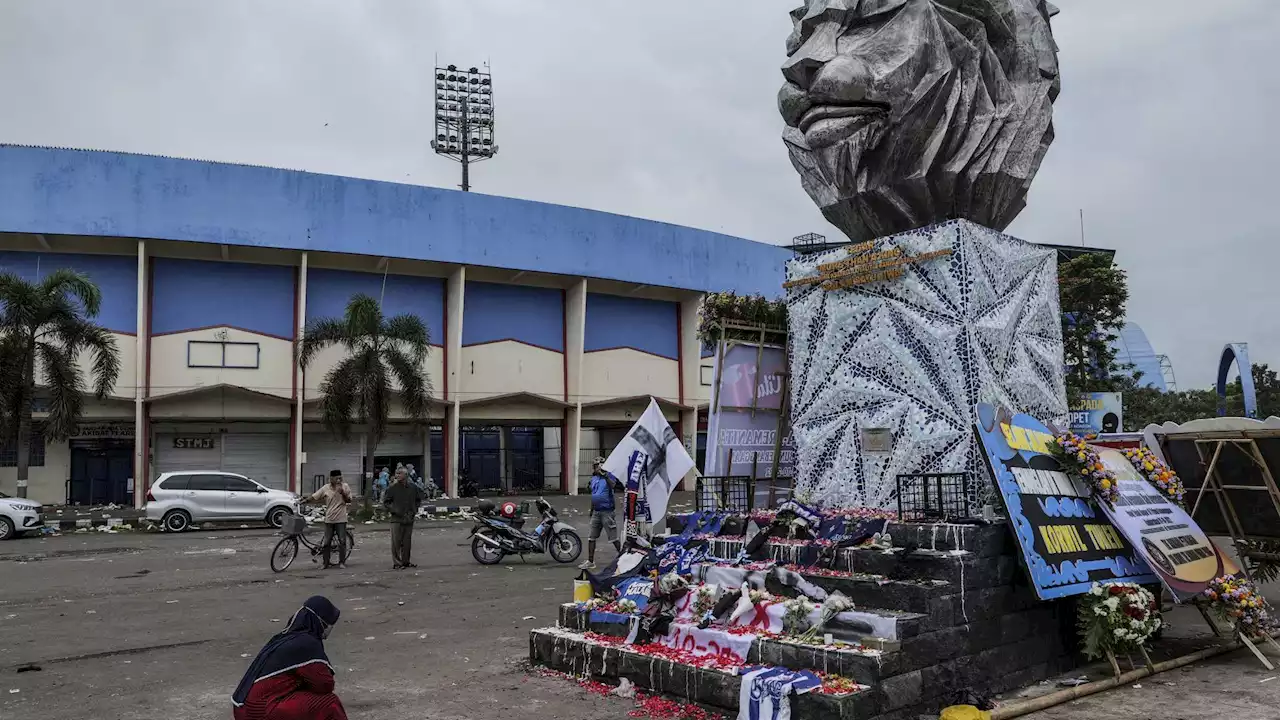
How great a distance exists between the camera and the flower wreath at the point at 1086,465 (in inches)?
276

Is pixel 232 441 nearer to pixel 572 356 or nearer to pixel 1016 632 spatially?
pixel 572 356

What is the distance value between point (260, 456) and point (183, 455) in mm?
2333

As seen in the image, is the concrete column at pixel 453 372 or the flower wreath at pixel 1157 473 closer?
the flower wreath at pixel 1157 473

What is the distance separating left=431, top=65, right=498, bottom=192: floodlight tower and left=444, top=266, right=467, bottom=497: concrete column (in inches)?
566

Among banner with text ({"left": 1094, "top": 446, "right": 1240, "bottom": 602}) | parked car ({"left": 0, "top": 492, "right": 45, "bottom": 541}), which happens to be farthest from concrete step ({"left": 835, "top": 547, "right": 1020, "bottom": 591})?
parked car ({"left": 0, "top": 492, "right": 45, "bottom": 541})

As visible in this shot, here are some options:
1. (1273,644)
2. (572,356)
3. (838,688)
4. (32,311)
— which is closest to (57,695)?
(838,688)

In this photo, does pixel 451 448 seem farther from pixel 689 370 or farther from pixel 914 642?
pixel 914 642

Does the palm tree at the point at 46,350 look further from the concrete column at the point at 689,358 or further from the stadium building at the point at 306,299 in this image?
the concrete column at the point at 689,358

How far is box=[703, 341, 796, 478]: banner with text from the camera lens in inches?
354

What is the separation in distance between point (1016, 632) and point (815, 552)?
1.49m

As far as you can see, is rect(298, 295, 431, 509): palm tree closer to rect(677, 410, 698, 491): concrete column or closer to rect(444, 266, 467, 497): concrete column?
rect(444, 266, 467, 497): concrete column

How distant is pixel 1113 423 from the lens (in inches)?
647

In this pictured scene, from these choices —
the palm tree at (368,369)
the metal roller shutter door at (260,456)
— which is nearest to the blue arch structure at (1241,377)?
the palm tree at (368,369)

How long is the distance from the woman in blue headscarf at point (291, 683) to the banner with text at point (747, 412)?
5205 millimetres
